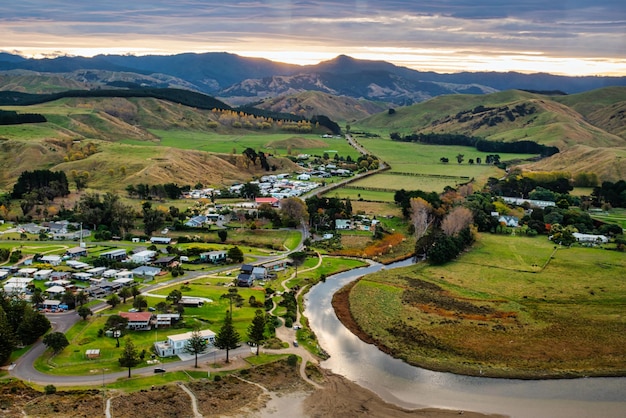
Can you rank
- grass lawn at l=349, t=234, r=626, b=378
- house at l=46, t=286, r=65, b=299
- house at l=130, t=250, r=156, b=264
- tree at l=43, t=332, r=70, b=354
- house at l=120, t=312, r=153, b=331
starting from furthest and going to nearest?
1. house at l=130, t=250, r=156, b=264
2. house at l=46, t=286, r=65, b=299
3. house at l=120, t=312, r=153, b=331
4. grass lawn at l=349, t=234, r=626, b=378
5. tree at l=43, t=332, r=70, b=354

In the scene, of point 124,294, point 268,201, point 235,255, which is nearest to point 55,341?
point 124,294

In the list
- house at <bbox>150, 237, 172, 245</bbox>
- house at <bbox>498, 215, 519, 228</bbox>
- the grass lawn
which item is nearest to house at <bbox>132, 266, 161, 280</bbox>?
house at <bbox>150, 237, 172, 245</bbox>

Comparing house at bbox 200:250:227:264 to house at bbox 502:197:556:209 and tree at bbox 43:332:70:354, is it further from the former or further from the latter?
house at bbox 502:197:556:209

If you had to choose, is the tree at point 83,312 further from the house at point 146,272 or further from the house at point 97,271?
the house at point 97,271

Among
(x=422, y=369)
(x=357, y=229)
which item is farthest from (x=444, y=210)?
(x=422, y=369)

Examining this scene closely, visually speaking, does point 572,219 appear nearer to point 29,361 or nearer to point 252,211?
point 252,211

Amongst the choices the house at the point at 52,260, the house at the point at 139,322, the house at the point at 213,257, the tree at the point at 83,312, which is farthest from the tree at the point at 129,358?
the house at the point at 52,260
